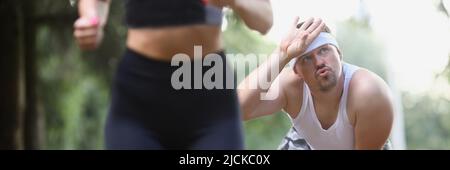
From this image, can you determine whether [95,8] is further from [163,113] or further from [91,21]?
[163,113]

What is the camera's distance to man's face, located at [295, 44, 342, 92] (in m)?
1.92

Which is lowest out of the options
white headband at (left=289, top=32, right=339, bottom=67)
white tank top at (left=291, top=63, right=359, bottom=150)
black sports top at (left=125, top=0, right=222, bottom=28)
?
white tank top at (left=291, top=63, right=359, bottom=150)

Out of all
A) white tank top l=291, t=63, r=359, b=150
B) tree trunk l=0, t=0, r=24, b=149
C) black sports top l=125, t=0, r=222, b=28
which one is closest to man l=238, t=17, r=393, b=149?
white tank top l=291, t=63, r=359, b=150

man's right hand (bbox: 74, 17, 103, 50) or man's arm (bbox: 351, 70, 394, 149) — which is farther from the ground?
man's right hand (bbox: 74, 17, 103, 50)

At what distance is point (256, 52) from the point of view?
1.94 metres

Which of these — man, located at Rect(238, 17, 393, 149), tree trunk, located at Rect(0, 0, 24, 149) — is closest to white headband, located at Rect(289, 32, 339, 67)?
man, located at Rect(238, 17, 393, 149)

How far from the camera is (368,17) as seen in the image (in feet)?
6.39

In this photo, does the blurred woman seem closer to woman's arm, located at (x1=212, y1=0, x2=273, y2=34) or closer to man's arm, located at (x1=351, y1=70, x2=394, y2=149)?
woman's arm, located at (x1=212, y1=0, x2=273, y2=34)

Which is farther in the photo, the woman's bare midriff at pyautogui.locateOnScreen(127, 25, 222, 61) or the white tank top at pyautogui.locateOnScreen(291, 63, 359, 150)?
the white tank top at pyautogui.locateOnScreen(291, 63, 359, 150)

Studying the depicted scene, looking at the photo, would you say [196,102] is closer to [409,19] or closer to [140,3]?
[140,3]

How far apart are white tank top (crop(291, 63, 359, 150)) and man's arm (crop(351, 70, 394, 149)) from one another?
2cm

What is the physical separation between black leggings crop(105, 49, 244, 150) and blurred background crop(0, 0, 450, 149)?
0.16 meters

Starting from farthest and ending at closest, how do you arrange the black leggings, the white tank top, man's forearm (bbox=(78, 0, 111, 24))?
the white tank top, man's forearm (bbox=(78, 0, 111, 24)), the black leggings

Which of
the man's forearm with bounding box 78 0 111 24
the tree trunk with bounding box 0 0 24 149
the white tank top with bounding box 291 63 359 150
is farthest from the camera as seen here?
the tree trunk with bounding box 0 0 24 149
